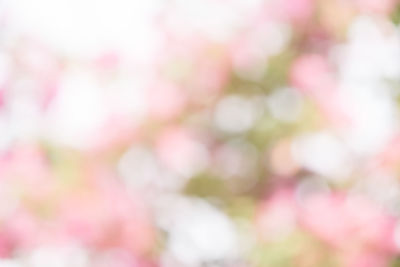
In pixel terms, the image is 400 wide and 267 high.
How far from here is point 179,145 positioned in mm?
1135

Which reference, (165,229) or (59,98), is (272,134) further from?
(59,98)

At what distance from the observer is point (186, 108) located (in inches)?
44.9

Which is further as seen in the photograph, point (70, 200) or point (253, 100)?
point (253, 100)

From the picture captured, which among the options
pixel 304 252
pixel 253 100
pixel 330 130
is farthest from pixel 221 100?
pixel 304 252

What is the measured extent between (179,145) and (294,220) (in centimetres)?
24

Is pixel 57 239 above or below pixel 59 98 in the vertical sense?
below

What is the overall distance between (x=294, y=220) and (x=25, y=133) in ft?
1.59

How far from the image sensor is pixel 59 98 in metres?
1.14

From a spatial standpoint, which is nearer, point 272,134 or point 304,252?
point 304,252

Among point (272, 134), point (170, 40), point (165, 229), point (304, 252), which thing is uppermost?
point (170, 40)

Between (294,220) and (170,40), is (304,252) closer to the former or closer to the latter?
(294,220)

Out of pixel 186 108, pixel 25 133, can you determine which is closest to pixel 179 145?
pixel 186 108

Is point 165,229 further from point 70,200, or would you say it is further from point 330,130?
point 330,130

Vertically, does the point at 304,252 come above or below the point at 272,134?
below
